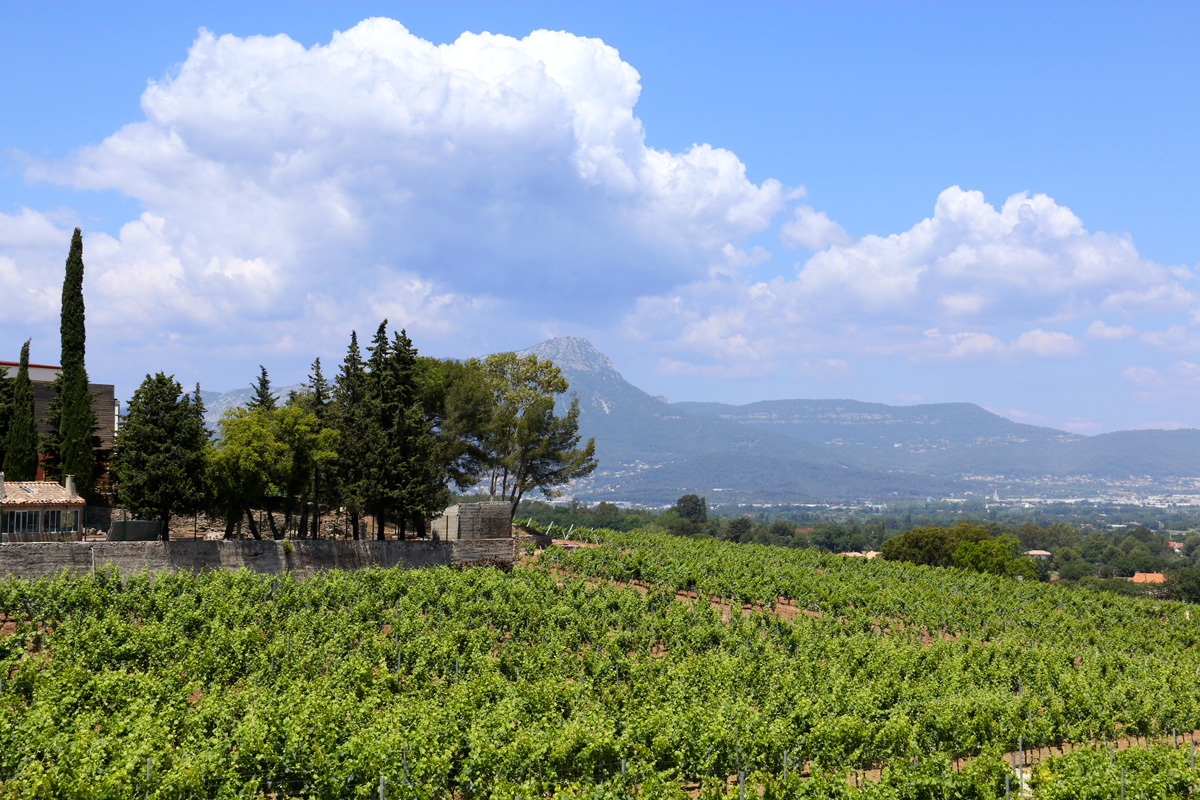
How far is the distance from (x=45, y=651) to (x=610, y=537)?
40308 millimetres

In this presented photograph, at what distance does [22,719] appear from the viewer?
17141mm

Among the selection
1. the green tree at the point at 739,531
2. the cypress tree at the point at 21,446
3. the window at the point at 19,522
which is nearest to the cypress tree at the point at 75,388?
the cypress tree at the point at 21,446

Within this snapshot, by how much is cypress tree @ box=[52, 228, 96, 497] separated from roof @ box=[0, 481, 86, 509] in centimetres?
219

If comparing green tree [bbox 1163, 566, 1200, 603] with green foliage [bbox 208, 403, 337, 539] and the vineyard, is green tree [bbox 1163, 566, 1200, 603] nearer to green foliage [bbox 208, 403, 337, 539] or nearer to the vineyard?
the vineyard

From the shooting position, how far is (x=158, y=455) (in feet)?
116

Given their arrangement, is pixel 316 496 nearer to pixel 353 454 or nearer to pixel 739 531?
pixel 353 454

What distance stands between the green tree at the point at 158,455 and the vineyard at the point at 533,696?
4755mm

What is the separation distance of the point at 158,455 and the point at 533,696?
902 inches

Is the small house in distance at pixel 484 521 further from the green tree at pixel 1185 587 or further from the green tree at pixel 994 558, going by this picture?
the green tree at pixel 1185 587

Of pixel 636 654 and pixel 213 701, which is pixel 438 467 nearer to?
pixel 636 654

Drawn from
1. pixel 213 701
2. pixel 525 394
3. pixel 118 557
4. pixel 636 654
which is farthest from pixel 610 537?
pixel 213 701

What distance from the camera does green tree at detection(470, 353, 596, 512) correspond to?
5769 cm

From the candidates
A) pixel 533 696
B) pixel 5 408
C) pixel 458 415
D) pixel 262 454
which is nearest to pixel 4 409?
pixel 5 408

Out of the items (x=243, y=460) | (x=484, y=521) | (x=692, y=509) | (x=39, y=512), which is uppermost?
(x=243, y=460)
